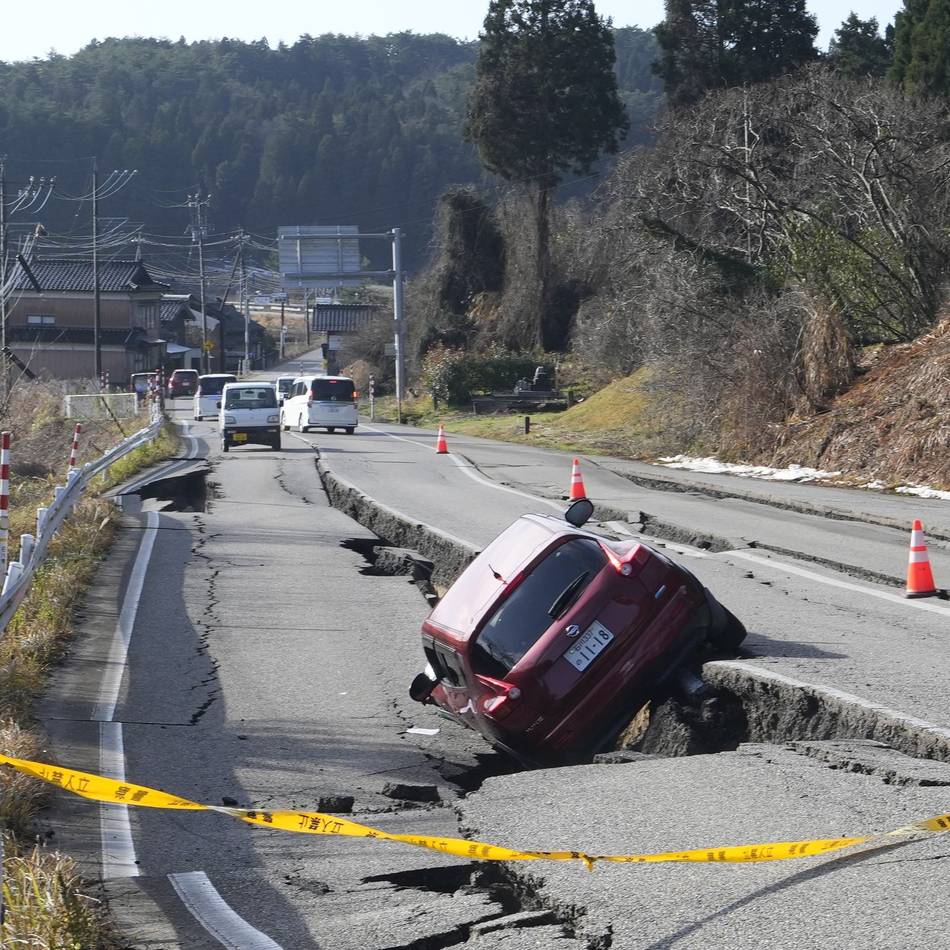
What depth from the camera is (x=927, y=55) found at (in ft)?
118

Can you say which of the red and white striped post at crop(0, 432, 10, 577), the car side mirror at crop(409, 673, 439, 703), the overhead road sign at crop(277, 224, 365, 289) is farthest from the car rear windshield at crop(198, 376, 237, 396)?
the car side mirror at crop(409, 673, 439, 703)

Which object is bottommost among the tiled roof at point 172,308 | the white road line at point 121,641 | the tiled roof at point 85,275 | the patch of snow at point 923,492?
the white road line at point 121,641

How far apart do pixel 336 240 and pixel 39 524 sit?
45267mm

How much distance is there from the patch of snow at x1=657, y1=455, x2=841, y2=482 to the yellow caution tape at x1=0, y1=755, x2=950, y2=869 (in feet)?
57.4

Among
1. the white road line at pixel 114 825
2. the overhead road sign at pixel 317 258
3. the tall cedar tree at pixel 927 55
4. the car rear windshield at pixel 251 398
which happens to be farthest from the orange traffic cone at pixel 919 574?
the overhead road sign at pixel 317 258

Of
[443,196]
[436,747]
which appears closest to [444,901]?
[436,747]

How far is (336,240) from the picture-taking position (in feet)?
185

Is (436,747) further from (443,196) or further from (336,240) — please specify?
(443,196)

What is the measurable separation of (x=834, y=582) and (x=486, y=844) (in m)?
6.79

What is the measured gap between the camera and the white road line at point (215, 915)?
4.88 meters

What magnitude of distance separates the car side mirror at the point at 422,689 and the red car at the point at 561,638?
5 centimetres

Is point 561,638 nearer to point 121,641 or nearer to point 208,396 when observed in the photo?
point 121,641

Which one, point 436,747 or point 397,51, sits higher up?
point 397,51

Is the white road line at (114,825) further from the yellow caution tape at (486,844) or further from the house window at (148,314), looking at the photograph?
the house window at (148,314)
